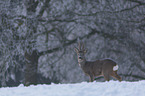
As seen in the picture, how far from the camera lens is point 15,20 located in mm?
12672

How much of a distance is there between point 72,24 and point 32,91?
737cm

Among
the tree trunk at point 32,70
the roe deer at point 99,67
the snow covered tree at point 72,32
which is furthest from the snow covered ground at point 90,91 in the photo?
the tree trunk at point 32,70

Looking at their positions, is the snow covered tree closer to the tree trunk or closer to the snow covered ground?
the tree trunk

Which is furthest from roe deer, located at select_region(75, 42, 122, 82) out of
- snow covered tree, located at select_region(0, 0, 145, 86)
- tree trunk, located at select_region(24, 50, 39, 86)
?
tree trunk, located at select_region(24, 50, 39, 86)

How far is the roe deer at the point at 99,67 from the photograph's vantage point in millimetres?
11117

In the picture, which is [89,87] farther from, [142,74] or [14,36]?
[142,74]

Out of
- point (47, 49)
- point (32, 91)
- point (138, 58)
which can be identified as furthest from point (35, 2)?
point (32, 91)

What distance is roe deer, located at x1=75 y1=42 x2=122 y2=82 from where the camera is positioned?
1112 centimetres

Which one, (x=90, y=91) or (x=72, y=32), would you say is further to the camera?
(x=72, y=32)

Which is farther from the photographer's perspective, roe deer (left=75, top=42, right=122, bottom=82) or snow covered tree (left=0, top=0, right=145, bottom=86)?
snow covered tree (left=0, top=0, right=145, bottom=86)

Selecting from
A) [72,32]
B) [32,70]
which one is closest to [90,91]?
[32,70]

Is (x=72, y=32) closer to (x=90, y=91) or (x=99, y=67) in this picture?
(x=99, y=67)

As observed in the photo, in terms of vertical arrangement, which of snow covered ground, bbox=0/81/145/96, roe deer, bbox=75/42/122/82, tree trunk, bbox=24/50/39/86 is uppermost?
snow covered ground, bbox=0/81/145/96

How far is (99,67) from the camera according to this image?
37.6 feet
